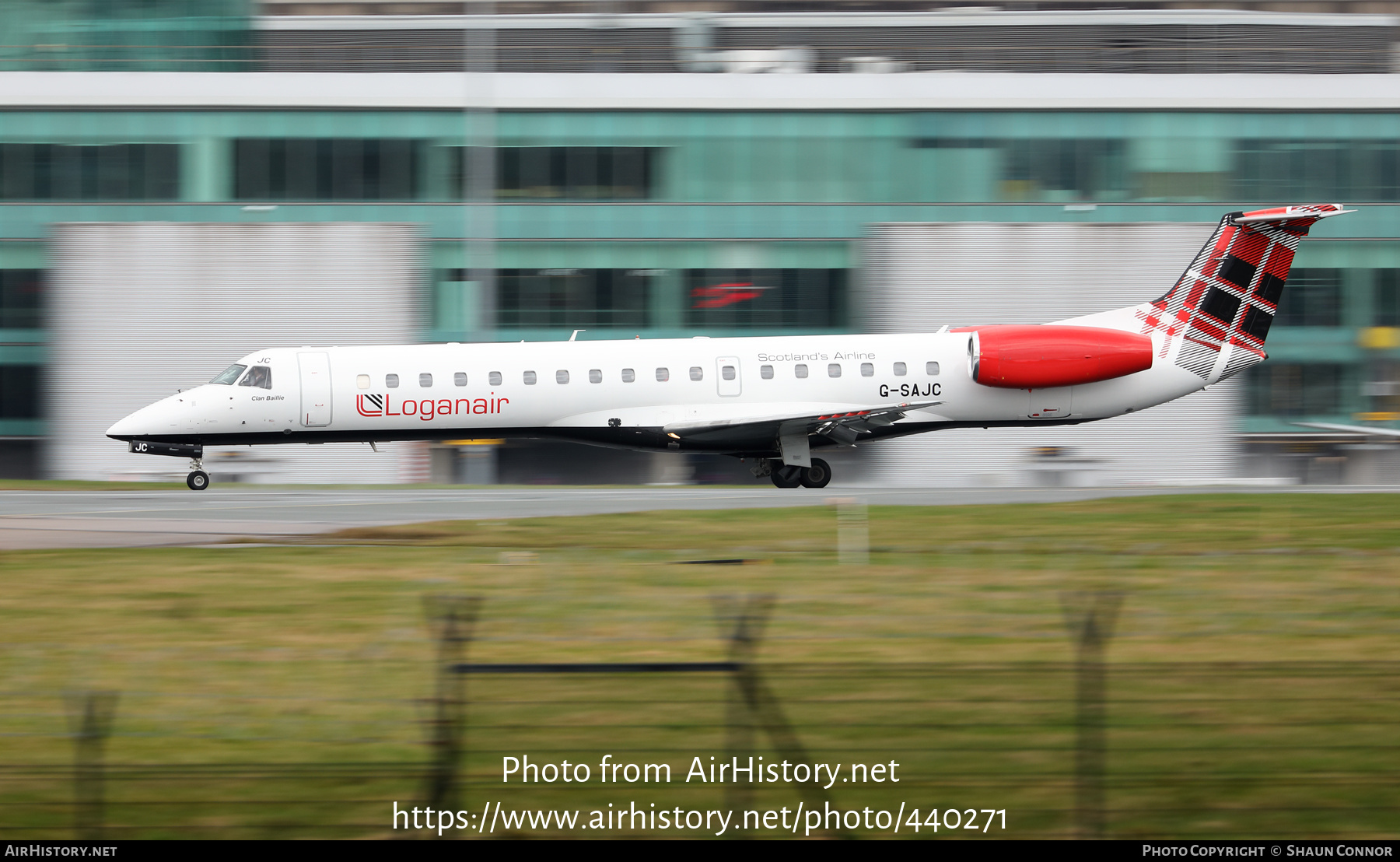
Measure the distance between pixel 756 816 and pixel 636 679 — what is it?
85 cm

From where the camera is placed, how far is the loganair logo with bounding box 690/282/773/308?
38.1 meters

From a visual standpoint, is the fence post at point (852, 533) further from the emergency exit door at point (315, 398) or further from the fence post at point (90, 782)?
the fence post at point (90, 782)

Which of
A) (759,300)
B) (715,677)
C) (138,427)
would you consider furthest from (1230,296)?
(715,677)

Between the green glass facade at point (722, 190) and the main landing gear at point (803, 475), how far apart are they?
436 inches

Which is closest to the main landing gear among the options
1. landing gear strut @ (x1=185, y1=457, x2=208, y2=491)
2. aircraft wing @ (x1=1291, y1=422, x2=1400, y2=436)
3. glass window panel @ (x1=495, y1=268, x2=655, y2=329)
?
landing gear strut @ (x1=185, y1=457, x2=208, y2=491)

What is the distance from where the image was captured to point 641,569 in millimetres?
14898

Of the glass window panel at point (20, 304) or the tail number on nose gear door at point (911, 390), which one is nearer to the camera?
the tail number on nose gear door at point (911, 390)

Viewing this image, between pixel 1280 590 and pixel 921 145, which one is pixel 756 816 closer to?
pixel 1280 590

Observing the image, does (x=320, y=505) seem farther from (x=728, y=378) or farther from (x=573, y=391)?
(x=728, y=378)

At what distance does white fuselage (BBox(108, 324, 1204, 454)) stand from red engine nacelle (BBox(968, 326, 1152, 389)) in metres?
0.32

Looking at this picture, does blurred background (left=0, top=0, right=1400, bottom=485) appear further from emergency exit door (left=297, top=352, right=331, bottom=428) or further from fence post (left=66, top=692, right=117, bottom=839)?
fence post (left=66, top=692, right=117, bottom=839)

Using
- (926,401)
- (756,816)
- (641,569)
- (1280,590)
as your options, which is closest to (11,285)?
(926,401)

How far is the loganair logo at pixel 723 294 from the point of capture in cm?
3806

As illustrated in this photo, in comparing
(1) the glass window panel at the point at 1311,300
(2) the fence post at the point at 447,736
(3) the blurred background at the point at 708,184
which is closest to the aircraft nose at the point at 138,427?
(3) the blurred background at the point at 708,184
